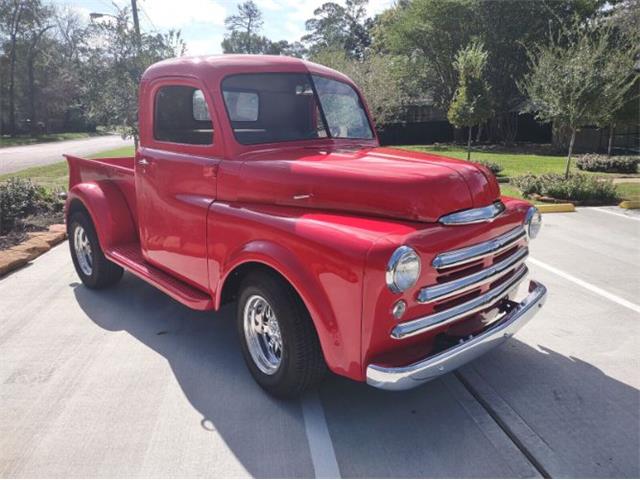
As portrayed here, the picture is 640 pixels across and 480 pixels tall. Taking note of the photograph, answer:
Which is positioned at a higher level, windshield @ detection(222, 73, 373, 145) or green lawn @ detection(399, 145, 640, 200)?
windshield @ detection(222, 73, 373, 145)

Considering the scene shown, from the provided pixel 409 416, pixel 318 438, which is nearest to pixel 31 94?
pixel 318 438

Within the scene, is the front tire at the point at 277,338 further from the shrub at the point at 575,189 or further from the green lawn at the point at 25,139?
the green lawn at the point at 25,139

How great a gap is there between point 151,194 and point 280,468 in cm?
248

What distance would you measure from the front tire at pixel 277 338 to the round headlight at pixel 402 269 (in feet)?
2.16

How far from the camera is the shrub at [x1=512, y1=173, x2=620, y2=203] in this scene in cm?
1027

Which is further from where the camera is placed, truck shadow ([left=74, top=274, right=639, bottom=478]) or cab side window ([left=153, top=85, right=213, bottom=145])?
cab side window ([left=153, top=85, right=213, bottom=145])

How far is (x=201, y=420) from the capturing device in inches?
120

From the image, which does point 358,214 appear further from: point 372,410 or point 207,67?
point 207,67

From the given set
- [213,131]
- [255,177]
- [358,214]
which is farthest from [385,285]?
[213,131]

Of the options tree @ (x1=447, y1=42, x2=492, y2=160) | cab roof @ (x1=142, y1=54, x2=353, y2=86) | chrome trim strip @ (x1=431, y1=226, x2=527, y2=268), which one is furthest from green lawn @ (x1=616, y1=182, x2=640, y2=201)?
cab roof @ (x1=142, y1=54, x2=353, y2=86)

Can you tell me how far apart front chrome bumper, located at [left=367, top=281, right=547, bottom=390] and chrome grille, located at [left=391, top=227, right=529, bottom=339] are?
143mm

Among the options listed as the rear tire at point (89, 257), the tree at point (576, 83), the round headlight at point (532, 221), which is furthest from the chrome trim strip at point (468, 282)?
the tree at point (576, 83)

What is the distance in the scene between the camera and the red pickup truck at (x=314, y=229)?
103 inches

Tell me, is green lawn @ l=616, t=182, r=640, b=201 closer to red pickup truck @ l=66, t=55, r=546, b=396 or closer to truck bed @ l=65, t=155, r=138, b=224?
red pickup truck @ l=66, t=55, r=546, b=396
